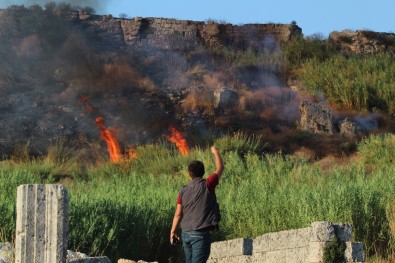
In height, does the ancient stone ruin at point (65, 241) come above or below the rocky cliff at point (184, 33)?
below

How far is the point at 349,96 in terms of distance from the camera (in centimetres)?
3709

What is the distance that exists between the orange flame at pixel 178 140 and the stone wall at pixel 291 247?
13.2 meters

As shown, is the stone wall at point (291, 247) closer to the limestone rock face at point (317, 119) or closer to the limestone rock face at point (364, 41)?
the limestone rock face at point (317, 119)

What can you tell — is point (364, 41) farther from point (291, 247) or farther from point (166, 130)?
point (291, 247)

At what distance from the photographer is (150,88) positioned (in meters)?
37.4

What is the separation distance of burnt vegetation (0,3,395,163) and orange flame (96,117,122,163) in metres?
0.21

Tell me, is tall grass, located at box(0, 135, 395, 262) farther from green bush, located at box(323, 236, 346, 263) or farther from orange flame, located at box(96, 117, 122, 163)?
orange flame, located at box(96, 117, 122, 163)

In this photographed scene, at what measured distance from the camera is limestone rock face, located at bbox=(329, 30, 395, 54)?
45.5 meters

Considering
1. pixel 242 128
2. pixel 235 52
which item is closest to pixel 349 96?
pixel 242 128

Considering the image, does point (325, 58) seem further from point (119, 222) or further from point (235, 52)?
point (119, 222)

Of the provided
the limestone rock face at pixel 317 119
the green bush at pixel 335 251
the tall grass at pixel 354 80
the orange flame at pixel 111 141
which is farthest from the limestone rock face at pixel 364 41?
the green bush at pixel 335 251

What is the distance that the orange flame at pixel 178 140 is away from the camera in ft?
105

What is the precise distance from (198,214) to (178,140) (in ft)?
61.8

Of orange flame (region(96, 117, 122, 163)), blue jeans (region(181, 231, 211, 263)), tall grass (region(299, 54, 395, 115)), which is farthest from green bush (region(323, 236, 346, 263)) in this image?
tall grass (region(299, 54, 395, 115))
